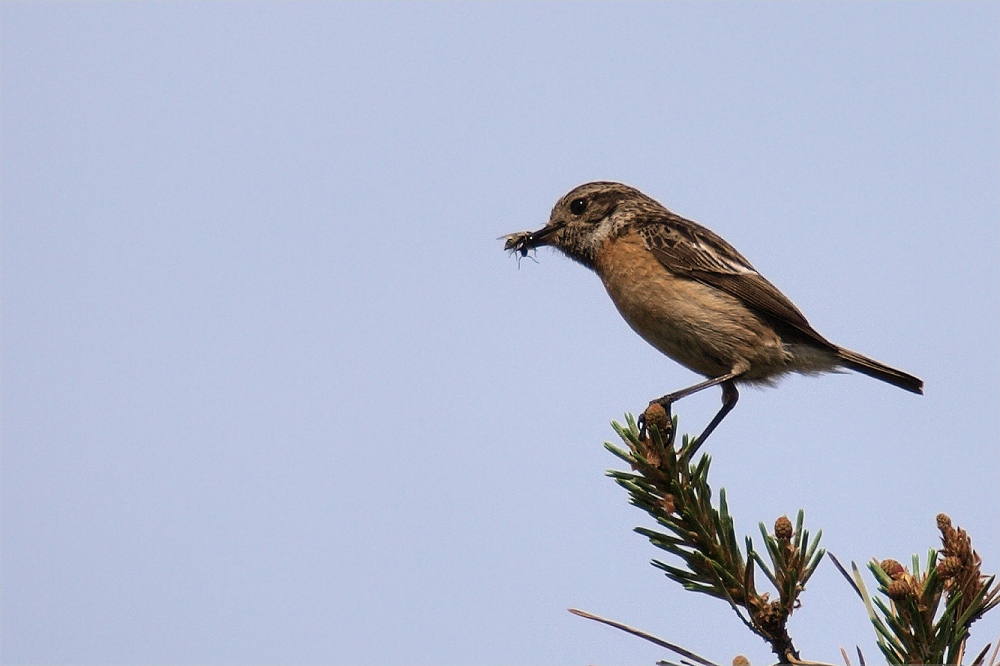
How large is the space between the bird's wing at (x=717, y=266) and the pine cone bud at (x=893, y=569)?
15.5 feet

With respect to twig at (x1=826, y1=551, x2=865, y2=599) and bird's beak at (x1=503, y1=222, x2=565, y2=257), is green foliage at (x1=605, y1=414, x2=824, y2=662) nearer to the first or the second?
twig at (x1=826, y1=551, x2=865, y2=599)

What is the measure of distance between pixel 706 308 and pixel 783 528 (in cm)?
428

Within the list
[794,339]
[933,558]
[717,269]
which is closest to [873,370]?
[794,339]

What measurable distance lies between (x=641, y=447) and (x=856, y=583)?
1.14m

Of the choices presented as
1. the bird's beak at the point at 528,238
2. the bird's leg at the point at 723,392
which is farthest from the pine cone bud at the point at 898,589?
the bird's beak at the point at 528,238

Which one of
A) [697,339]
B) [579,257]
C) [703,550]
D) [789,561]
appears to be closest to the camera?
[789,561]

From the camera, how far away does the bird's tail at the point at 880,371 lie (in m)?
8.20

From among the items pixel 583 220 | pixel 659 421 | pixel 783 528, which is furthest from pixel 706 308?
pixel 783 528

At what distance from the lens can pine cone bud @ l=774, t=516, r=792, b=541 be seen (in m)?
3.71

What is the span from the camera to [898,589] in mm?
3387

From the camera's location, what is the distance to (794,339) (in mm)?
8164

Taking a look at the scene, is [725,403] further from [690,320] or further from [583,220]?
[583,220]

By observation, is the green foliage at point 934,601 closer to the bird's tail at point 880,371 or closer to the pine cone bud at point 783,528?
the pine cone bud at point 783,528

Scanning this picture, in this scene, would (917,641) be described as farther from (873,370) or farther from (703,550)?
(873,370)
